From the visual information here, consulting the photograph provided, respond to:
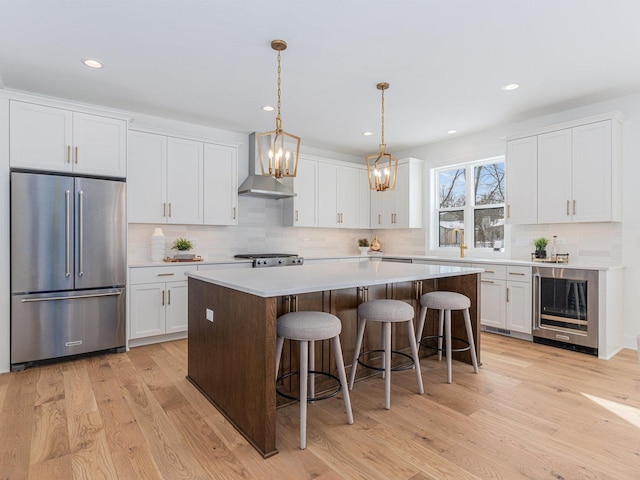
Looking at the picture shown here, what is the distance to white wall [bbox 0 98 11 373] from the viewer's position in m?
3.12

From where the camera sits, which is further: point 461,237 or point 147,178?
point 461,237

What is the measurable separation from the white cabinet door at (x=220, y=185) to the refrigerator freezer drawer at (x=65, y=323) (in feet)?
4.82

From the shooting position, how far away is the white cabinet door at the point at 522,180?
4.19 metres

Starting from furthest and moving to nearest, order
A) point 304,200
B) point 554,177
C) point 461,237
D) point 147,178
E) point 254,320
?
point 304,200
point 461,237
point 147,178
point 554,177
point 254,320

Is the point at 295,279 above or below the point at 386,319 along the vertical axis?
above

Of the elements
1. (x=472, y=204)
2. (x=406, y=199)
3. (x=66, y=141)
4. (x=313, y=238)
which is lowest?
(x=313, y=238)

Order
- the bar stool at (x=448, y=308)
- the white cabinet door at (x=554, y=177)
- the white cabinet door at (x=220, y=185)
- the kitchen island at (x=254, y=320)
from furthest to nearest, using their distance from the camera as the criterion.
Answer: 1. the white cabinet door at (x=220, y=185)
2. the white cabinet door at (x=554, y=177)
3. the bar stool at (x=448, y=308)
4. the kitchen island at (x=254, y=320)

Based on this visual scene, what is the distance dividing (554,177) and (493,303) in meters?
1.59

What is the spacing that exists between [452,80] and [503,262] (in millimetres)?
2166

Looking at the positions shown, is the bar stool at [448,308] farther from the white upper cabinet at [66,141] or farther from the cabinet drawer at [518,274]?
the white upper cabinet at [66,141]

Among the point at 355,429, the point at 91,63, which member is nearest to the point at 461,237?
the point at 355,429

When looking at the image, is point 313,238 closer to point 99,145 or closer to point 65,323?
point 99,145

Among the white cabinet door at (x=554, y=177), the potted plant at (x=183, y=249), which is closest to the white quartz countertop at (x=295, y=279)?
the potted plant at (x=183, y=249)

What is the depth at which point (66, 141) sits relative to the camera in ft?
11.1
